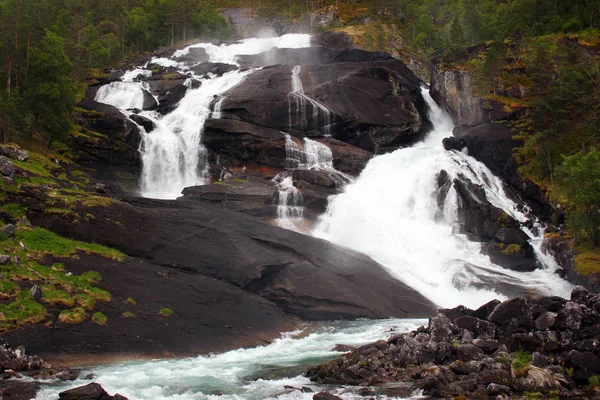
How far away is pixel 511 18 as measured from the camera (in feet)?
226

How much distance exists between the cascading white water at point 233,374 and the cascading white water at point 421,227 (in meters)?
11.5

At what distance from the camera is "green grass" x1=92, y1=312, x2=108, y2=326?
20328mm

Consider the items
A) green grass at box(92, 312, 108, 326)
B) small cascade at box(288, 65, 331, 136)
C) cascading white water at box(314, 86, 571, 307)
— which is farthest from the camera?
small cascade at box(288, 65, 331, 136)

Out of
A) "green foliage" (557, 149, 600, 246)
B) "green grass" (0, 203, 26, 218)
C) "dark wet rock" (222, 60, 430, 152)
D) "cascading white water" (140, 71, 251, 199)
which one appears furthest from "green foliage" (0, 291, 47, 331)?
"dark wet rock" (222, 60, 430, 152)

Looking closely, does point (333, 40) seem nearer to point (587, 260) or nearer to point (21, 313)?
point (587, 260)

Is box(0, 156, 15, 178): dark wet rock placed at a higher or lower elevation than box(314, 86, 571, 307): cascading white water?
higher

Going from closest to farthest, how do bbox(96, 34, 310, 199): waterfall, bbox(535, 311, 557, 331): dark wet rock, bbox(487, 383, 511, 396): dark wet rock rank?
bbox(487, 383, 511, 396): dark wet rock, bbox(535, 311, 557, 331): dark wet rock, bbox(96, 34, 310, 199): waterfall

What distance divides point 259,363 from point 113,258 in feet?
33.8

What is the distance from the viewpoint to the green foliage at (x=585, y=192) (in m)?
32.5

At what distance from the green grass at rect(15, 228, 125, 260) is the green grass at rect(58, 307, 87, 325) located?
4.62 meters

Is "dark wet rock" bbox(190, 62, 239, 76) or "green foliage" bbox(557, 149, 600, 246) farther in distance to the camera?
"dark wet rock" bbox(190, 62, 239, 76)

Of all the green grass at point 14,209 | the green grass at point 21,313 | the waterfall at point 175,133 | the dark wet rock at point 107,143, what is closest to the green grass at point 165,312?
the green grass at point 21,313

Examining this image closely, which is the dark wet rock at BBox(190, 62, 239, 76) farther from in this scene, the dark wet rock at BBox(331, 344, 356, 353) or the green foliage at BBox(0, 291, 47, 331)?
the dark wet rock at BBox(331, 344, 356, 353)

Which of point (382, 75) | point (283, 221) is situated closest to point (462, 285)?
point (283, 221)
